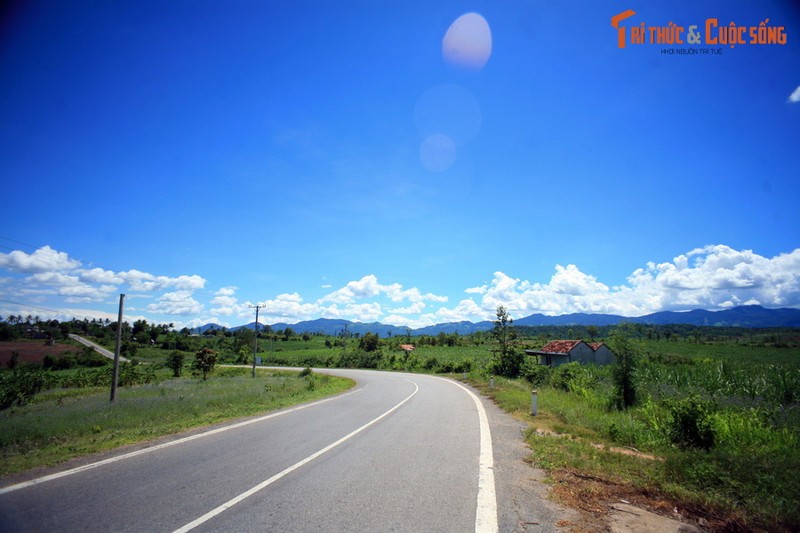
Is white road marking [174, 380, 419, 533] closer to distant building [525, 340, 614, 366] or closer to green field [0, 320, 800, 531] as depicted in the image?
green field [0, 320, 800, 531]

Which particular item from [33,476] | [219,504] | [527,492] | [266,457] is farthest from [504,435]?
[33,476]

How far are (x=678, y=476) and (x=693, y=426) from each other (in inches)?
167

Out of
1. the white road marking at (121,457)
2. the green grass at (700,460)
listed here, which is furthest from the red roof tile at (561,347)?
the white road marking at (121,457)

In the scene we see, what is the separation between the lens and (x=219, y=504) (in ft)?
15.4

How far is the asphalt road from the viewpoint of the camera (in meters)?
4.21

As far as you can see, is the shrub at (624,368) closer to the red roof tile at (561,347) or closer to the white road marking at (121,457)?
the white road marking at (121,457)

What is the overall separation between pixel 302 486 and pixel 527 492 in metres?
3.45

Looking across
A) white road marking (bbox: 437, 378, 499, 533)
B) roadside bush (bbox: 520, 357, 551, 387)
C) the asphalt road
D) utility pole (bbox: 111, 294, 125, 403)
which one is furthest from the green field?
roadside bush (bbox: 520, 357, 551, 387)

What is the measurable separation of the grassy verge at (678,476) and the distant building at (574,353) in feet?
146

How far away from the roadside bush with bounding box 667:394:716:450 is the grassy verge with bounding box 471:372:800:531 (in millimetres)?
354

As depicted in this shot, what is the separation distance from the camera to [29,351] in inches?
2591

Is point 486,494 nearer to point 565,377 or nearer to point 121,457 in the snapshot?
point 121,457

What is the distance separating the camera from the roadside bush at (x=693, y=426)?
8.98 m

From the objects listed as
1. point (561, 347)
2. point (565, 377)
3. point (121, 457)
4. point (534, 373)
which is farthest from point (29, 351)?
point (561, 347)
